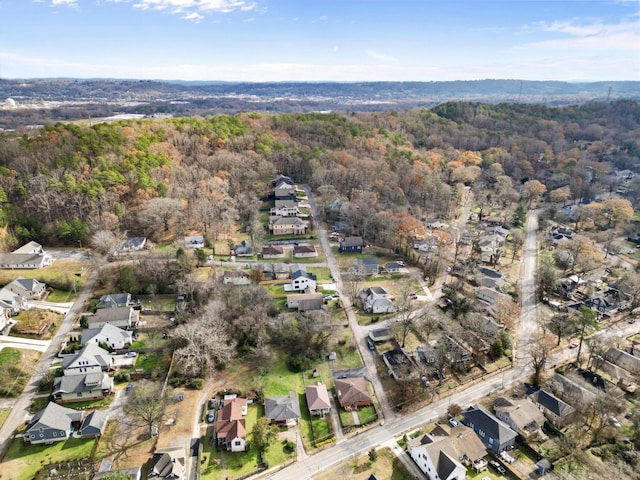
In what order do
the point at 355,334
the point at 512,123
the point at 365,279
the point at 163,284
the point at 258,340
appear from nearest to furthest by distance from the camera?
the point at 258,340 < the point at 355,334 < the point at 163,284 < the point at 365,279 < the point at 512,123

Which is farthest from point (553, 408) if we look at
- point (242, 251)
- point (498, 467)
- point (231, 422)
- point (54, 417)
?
point (242, 251)

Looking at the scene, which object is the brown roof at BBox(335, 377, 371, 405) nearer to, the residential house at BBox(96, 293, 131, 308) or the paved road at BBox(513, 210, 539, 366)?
the paved road at BBox(513, 210, 539, 366)

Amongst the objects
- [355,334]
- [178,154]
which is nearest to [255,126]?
[178,154]

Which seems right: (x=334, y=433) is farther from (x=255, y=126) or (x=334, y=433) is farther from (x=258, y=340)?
(x=255, y=126)

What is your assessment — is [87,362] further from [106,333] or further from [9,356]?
[9,356]

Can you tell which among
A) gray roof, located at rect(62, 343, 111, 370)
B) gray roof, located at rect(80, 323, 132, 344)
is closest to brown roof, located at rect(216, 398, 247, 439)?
gray roof, located at rect(62, 343, 111, 370)

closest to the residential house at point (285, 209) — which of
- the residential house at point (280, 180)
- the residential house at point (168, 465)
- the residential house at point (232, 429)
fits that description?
the residential house at point (280, 180)

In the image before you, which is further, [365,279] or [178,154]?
[178,154]
